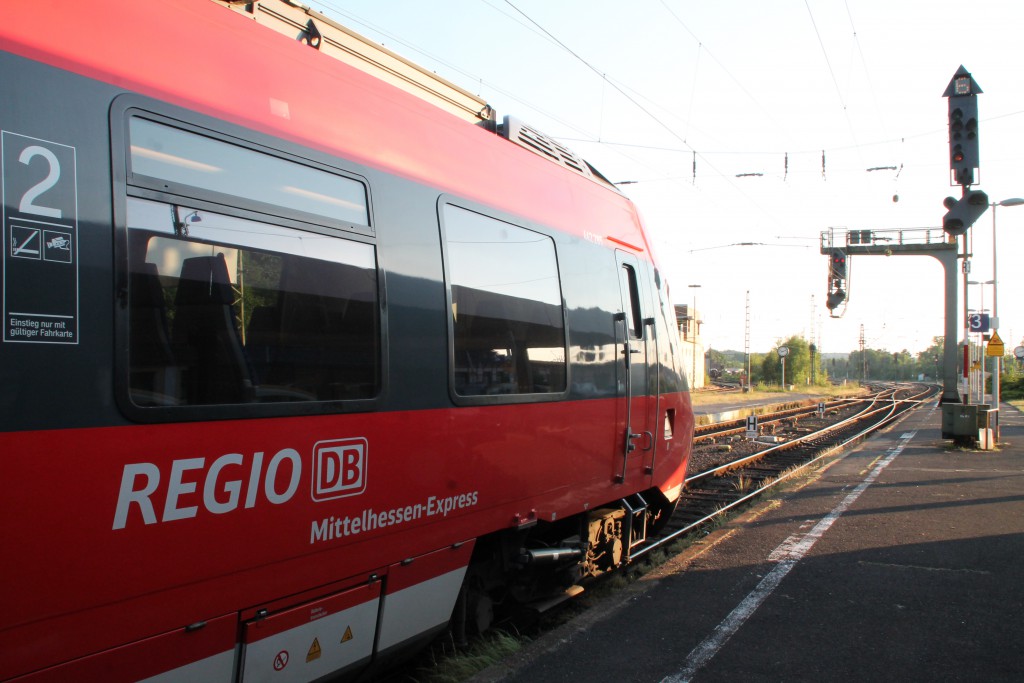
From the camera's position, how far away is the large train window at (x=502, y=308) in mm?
4266

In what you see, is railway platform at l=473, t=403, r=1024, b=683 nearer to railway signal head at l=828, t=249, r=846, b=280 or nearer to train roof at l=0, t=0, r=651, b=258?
train roof at l=0, t=0, r=651, b=258

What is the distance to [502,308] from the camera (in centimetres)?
466

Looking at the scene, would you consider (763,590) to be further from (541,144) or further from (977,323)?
(977,323)

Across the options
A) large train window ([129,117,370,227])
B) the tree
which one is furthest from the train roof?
the tree

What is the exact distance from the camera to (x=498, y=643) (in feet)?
16.1

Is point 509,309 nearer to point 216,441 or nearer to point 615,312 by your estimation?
point 615,312

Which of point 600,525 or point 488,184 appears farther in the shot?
point 600,525

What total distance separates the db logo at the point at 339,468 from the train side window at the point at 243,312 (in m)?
0.22

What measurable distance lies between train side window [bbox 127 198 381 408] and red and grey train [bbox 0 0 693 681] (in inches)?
0.4

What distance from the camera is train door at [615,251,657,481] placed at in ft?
19.8

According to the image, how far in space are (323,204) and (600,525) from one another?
3753 mm

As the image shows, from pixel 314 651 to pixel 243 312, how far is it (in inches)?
59.6

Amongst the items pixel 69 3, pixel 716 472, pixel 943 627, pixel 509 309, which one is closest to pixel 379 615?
pixel 509 309

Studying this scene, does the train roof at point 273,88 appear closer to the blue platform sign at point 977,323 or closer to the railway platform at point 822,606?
the railway platform at point 822,606
